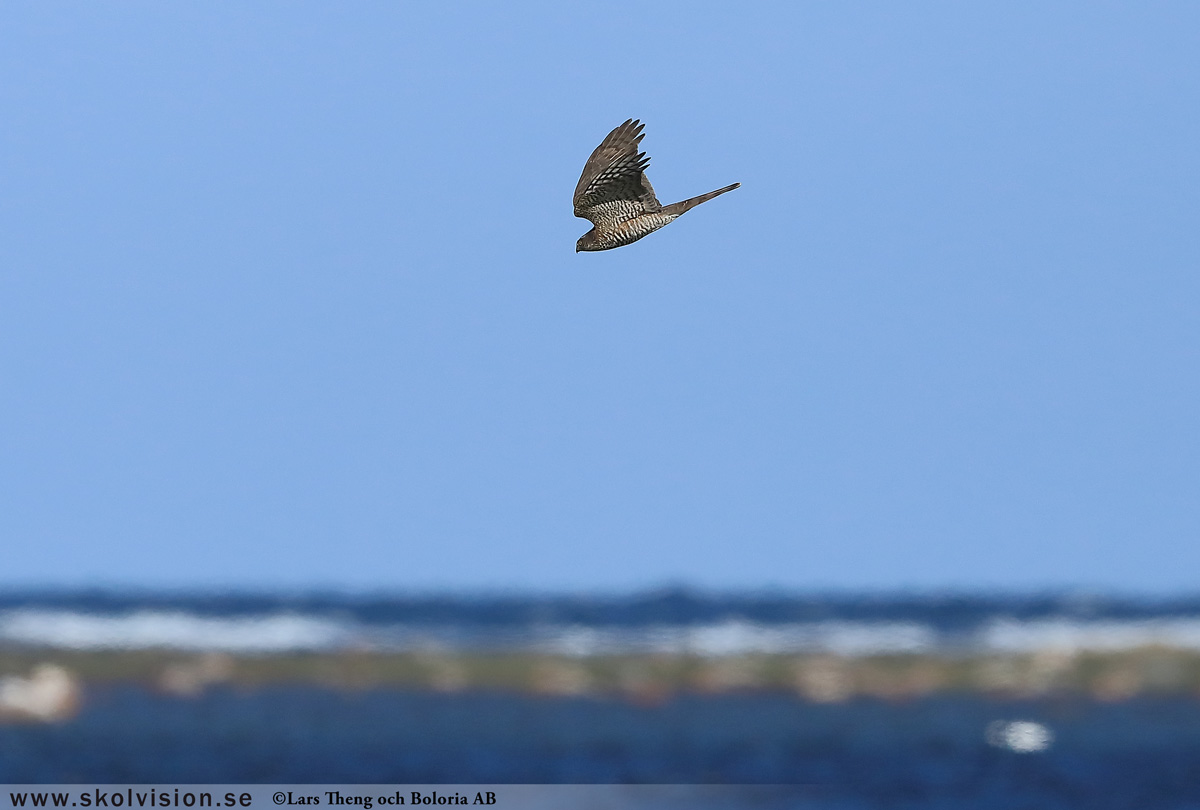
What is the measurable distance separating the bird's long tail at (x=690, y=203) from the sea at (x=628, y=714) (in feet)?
26.3

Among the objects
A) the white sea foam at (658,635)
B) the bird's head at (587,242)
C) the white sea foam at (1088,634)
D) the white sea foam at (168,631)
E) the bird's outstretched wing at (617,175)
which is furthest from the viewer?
the white sea foam at (168,631)

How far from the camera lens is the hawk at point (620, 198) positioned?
71.5ft

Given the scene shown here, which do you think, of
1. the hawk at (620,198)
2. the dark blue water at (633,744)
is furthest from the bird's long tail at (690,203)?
the dark blue water at (633,744)

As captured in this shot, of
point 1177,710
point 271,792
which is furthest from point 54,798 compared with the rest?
point 1177,710

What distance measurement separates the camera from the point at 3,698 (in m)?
28.9

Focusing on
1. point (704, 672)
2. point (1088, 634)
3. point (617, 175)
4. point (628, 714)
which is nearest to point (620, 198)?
point (617, 175)

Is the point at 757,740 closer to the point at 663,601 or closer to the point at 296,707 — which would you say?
the point at 663,601

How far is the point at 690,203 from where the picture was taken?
A: 22312 mm

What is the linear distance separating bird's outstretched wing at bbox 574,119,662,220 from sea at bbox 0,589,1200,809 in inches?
325

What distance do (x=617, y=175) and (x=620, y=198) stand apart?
494mm

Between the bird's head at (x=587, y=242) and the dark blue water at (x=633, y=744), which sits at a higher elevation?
the bird's head at (x=587, y=242)

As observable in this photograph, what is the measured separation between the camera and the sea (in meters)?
26.9

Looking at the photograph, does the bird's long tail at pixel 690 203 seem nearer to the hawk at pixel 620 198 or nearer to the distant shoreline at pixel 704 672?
the hawk at pixel 620 198

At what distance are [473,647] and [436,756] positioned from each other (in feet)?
7.92
